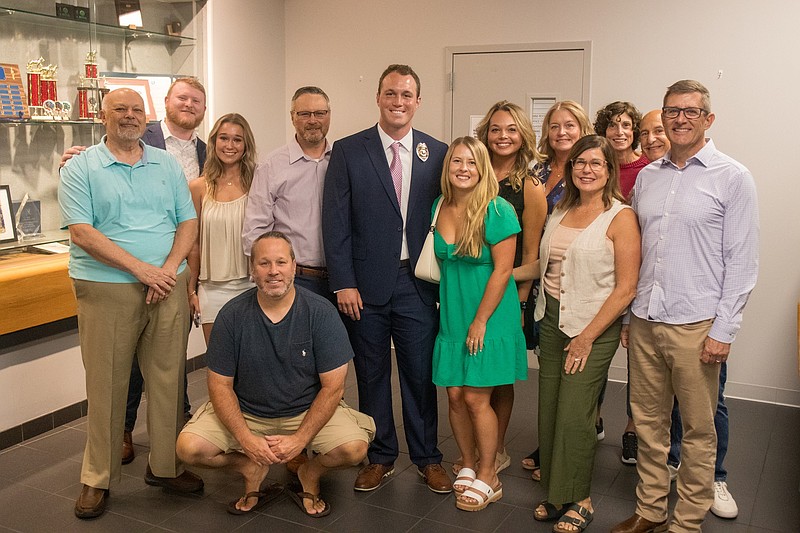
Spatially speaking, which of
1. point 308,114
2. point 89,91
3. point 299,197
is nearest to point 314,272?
point 299,197

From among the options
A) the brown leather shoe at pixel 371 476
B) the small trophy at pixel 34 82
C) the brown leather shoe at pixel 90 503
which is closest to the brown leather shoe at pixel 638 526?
the brown leather shoe at pixel 371 476

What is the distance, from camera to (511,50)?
5.09 metres

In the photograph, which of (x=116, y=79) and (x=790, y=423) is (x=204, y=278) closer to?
(x=116, y=79)

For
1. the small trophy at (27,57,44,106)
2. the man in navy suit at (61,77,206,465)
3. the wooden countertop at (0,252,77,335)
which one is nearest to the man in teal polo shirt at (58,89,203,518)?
the man in navy suit at (61,77,206,465)

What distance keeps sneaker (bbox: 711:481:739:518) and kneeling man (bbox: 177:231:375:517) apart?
1.41 meters

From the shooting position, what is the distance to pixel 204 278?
3535 mm

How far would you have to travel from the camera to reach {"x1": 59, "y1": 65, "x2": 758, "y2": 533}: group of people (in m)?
2.77

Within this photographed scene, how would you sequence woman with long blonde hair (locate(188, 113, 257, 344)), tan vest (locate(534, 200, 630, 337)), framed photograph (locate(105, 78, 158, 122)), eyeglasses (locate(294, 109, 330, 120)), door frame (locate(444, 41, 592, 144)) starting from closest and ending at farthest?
1. tan vest (locate(534, 200, 630, 337))
2. eyeglasses (locate(294, 109, 330, 120))
3. woman with long blonde hair (locate(188, 113, 257, 344))
4. framed photograph (locate(105, 78, 158, 122))
5. door frame (locate(444, 41, 592, 144))

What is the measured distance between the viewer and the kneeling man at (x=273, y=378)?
9.86 feet

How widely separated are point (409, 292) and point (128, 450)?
1519 mm

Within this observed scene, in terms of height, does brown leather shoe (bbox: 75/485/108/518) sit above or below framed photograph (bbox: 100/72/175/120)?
below

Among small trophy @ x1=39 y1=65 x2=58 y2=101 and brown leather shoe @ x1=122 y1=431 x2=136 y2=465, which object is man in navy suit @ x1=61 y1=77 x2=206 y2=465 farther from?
small trophy @ x1=39 y1=65 x2=58 y2=101

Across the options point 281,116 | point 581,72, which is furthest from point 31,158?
point 581,72

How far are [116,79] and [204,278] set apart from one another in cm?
171
